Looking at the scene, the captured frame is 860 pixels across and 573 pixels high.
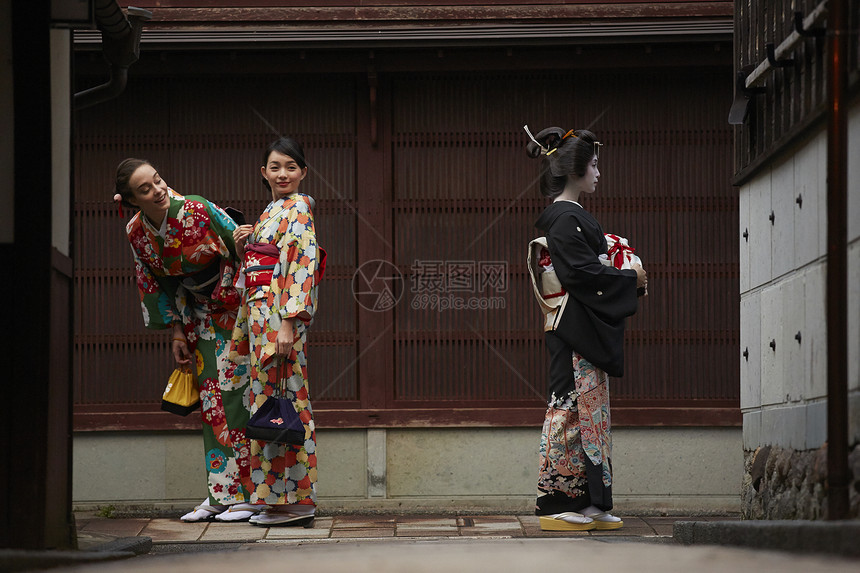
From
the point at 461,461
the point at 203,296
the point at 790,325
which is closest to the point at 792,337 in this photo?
the point at 790,325

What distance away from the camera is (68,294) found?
5246 mm

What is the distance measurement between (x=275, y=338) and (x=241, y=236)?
27.1 inches

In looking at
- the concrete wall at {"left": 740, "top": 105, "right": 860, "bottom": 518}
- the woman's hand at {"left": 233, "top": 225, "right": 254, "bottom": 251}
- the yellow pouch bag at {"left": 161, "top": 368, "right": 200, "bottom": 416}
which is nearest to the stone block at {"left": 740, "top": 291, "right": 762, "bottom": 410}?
the concrete wall at {"left": 740, "top": 105, "right": 860, "bottom": 518}

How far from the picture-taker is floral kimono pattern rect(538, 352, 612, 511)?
638cm

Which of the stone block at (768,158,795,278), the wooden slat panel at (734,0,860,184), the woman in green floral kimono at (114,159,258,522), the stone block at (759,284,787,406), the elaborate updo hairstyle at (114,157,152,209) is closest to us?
the wooden slat panel at (734,0,860,184)

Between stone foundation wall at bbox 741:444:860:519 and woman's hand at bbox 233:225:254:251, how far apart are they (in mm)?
3163

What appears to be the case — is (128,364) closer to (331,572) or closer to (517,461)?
(517,461)

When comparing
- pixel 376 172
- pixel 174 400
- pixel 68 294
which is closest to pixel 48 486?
pixel 68 294

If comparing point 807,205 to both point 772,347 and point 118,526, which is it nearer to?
point 772,347

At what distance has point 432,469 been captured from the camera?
8.00 metres

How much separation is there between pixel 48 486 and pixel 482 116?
4.53 metres

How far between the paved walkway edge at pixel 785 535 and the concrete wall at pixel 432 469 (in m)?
2.74

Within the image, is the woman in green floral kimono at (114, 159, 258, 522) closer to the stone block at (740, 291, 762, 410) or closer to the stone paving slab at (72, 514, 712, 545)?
the stone paving slab at (72, 514, 712, 545)

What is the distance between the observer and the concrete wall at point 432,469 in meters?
7.97
